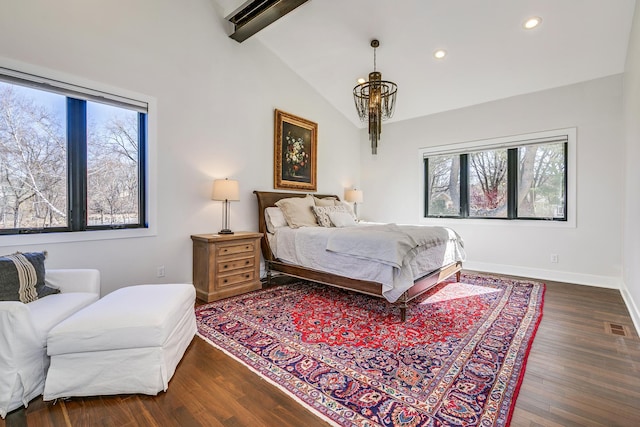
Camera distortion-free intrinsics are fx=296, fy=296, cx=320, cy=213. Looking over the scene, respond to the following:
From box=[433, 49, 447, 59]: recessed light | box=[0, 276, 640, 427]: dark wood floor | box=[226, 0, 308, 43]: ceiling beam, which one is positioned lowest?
box=[0, 276, 640, 427]: dark wood floor

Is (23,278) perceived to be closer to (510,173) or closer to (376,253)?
(376,253)

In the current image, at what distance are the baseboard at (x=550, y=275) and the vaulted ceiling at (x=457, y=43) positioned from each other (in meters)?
2.57

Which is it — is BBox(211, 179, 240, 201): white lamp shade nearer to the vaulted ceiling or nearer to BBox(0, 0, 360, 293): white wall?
BBox(0, 0, 360, 293): white wall

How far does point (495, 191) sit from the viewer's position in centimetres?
470

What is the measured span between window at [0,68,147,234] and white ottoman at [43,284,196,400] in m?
1.44

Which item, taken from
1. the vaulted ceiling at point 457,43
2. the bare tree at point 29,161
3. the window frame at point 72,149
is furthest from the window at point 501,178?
the bare tree at point 29,161

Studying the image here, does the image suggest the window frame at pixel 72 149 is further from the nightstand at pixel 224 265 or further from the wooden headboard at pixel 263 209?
the wooden headboard at pixel 263 209

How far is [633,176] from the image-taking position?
2848 millimetres

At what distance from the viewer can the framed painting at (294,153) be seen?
4480 mm

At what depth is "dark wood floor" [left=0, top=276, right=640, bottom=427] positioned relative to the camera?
1446mm

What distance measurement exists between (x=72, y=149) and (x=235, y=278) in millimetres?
1991

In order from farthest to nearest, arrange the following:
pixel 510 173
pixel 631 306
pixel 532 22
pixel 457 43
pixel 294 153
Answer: pixel 294 153 < pixel 510 173 < pixel 457 43 < pixel 532 22 < pixel 631 306

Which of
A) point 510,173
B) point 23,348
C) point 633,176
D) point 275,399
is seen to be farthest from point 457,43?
point 23,348

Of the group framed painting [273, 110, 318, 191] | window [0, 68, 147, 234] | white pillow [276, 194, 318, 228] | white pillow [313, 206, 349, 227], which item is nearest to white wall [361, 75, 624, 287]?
framed painting [273, 110, 318, 191]
